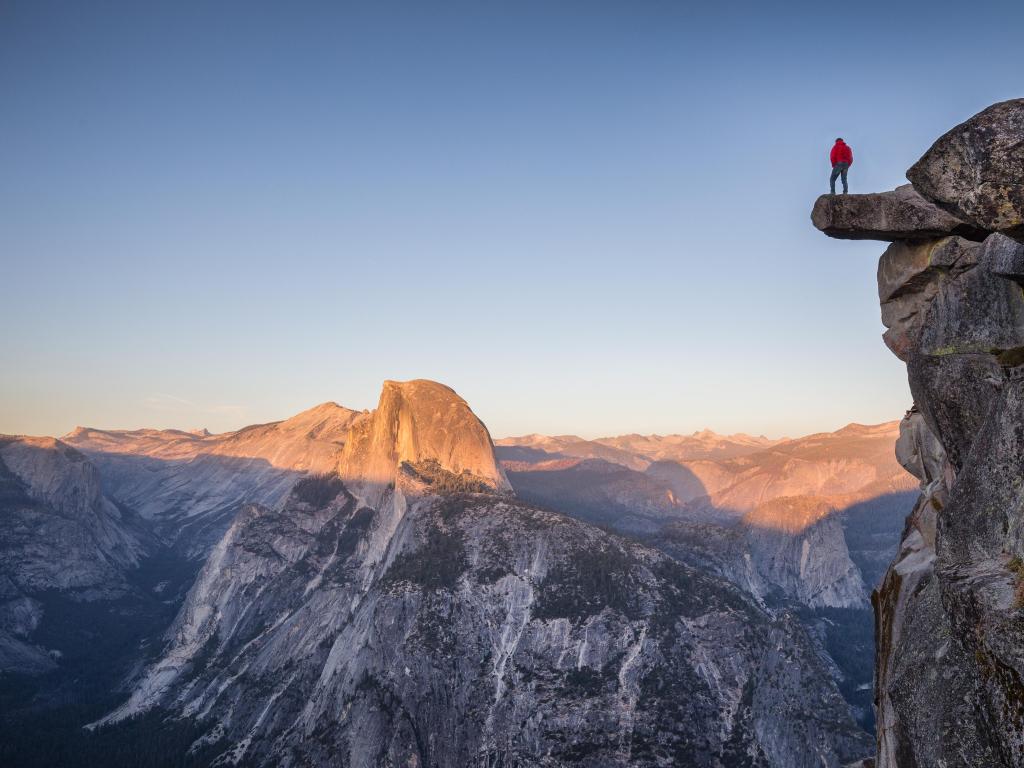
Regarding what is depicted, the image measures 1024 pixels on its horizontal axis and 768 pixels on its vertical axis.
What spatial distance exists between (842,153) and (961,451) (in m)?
12.7

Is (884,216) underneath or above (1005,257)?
above

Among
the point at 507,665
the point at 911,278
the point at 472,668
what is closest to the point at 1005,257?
the point at 911,278

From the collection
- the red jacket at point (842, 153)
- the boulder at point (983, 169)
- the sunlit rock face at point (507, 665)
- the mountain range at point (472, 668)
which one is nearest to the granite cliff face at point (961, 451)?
the boulder at point (983, 169)

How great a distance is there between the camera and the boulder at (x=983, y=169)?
1468 centimetres

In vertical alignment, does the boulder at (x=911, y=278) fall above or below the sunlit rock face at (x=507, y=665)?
above

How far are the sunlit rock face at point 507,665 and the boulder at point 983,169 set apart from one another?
103925mm

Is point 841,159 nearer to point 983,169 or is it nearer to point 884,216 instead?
point 884,216

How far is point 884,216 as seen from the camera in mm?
24406

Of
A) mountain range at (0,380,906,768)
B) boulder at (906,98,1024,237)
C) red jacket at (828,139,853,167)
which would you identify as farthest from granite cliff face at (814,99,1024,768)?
mountain range at (0,380,906,768)

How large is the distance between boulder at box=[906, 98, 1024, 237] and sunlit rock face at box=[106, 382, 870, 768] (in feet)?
341

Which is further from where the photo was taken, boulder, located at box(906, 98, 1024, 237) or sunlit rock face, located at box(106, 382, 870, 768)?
sunlit rock face, located at box(106, 382, 870, 768)

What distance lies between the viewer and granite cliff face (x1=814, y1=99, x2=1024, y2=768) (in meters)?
14.7

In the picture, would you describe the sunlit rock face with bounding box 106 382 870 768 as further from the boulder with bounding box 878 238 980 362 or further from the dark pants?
the dark pants

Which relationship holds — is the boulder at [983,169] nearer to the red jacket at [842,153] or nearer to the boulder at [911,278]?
the boulder at [911,278]
